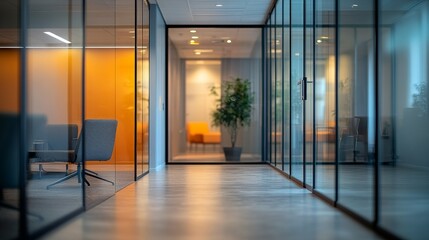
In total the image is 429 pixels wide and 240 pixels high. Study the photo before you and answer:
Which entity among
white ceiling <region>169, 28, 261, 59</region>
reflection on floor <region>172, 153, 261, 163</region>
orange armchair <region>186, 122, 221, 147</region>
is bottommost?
reflection on floor <region>172, 153, 261, 163</region>

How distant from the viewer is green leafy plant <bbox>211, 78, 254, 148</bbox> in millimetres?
11586

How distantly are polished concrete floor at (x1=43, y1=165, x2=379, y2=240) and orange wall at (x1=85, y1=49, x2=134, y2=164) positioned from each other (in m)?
1.05

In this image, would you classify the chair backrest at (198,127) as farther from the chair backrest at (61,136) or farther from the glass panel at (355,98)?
the glass panel at (355,98)

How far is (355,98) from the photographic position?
577 centimetres

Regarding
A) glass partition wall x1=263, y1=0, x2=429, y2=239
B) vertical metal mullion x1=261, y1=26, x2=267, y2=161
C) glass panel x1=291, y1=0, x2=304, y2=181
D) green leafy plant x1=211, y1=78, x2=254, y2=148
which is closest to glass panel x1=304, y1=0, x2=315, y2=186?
glass partition wall x1=263, y1=0, x2=429, y2=239

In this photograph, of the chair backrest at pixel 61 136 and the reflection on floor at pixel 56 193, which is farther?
the chair backrest at pixel 61 136

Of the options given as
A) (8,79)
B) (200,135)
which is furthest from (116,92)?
(200,135)

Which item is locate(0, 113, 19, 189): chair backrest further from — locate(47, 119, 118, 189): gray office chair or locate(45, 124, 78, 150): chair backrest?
locate(45, 124, 78, 150): chair backrest

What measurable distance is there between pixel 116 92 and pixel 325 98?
3.57m

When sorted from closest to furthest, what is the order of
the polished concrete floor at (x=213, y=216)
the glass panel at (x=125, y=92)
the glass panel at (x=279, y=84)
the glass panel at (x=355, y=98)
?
the polished concrete floor at (x=213, y=216) → the glass panel at (x=355, y=98) → the glass panel at (x=125, y=92) → the glass panel at (x=279, y=84)

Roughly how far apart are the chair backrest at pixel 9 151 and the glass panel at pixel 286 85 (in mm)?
4637

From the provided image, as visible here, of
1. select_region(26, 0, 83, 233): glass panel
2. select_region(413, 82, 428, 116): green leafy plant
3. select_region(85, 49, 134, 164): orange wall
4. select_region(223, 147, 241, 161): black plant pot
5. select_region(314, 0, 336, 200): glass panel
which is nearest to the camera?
select_region(314, 0, 336, 200): glass panel

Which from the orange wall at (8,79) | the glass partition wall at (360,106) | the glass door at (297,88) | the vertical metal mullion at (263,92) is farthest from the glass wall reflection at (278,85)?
the orange wall at (8,79)

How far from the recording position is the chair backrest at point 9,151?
3912 millimetres
